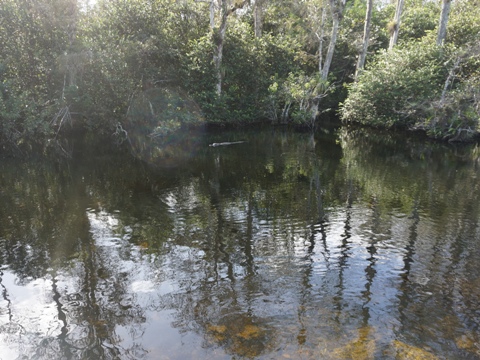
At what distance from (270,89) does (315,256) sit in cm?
2088

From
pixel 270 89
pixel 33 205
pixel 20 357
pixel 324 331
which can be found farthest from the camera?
pixel 270 89

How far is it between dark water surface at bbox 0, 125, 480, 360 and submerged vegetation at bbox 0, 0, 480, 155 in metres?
7.96

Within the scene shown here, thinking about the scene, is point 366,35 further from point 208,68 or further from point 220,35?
point 208,68

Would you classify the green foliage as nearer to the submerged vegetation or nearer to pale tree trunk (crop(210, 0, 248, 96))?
the submerged vegetation

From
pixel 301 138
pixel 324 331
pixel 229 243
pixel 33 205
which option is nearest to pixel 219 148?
pixel 301 138

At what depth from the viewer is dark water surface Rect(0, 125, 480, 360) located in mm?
5227

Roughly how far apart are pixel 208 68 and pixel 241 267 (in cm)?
2139

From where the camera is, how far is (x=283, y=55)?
96.5ft

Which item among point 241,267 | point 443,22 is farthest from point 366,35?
point 241,267

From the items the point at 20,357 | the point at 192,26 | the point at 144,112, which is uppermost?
the point at 192,26

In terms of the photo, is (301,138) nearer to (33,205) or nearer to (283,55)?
(283,55)

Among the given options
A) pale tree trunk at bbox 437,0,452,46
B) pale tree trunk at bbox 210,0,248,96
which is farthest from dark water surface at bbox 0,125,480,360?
pale tree trunk at bbox 437,0,452,46

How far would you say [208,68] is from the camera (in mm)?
25938

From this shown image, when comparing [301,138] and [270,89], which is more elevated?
[270,89]
